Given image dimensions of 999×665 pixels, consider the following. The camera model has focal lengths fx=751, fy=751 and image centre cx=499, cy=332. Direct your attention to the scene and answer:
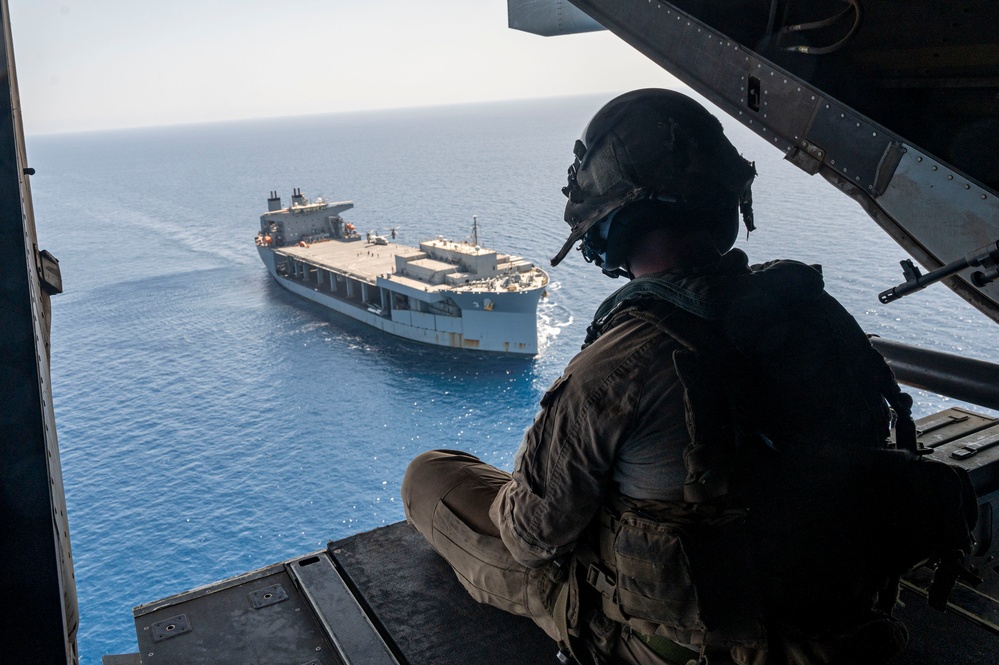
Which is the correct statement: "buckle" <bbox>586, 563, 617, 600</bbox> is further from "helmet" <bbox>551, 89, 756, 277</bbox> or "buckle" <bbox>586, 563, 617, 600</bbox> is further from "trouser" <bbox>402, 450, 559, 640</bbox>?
"helmet" <bbox>551, 89, 756, 277</bbox>

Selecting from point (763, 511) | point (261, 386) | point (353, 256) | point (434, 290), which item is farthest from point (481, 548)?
point (353, 256)

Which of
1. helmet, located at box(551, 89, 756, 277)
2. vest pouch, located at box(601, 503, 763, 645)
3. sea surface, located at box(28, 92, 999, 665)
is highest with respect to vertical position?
helmet, located at box(551, 89, 756, 277)

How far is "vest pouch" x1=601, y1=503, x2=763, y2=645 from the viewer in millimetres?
2129

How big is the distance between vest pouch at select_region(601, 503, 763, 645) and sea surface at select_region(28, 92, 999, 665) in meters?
22.0

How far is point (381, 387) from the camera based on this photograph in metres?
33.6

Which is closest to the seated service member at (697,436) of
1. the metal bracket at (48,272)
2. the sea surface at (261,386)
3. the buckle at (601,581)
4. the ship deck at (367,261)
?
the buckle at (601,581)

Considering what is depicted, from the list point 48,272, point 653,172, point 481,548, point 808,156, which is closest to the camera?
point 48,272

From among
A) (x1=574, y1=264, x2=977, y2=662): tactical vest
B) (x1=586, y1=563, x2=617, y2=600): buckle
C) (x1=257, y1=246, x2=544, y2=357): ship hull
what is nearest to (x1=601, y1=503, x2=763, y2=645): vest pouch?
(x1=574, y1=264, x2=977, y2=662): tactical vest

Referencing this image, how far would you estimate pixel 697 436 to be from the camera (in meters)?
2.06

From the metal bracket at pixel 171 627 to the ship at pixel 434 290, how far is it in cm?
3019

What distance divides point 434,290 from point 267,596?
31664 mm

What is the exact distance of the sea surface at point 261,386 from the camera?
24.9 metres

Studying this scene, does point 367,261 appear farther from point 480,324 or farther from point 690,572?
point 690,572

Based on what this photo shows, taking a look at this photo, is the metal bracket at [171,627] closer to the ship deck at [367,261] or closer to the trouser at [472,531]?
the trouser at [472,531]
